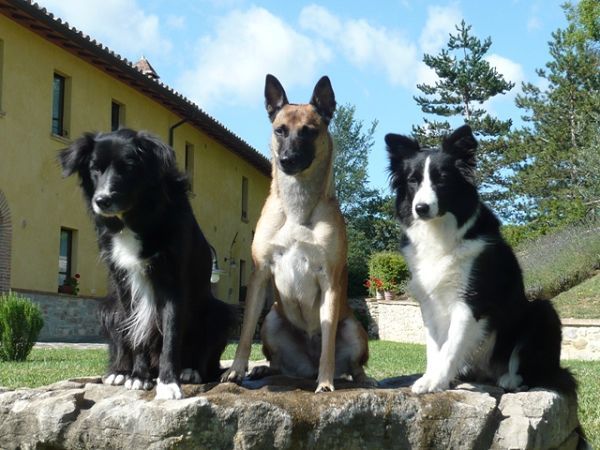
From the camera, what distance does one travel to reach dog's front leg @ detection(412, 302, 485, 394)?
4500 millimetres

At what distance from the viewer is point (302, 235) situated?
467 cm

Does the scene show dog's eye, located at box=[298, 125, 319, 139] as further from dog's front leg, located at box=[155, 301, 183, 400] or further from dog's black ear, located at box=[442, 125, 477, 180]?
dog's front leg, located at box=[155, 301, 183, 400]

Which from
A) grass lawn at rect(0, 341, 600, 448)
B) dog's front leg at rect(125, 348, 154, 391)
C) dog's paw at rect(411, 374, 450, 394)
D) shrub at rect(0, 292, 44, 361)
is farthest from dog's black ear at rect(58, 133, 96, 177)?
shrub at rect(0, 292, 44, 361)

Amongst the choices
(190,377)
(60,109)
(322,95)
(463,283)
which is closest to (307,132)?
(322,95)

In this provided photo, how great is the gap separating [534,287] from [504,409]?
18194 millimetres

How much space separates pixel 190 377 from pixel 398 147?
1940mm

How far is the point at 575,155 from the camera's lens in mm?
34688

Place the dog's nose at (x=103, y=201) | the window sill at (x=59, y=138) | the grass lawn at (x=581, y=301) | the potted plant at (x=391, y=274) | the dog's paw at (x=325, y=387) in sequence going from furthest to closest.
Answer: the potted plant at (x=391, y=274) < the window sill at (x=59, y=138) < the grass lawn at (x=581, y=301) < the dog's paw at (x=325, y=387) < the dog's nose at (x=103, y=201)

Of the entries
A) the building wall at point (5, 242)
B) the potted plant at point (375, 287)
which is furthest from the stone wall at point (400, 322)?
the building wall at point (5, 242)

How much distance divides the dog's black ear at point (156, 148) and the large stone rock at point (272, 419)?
1.28m

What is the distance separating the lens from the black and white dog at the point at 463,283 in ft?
15.0

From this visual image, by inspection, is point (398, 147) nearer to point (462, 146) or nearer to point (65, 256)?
point (462, 146)

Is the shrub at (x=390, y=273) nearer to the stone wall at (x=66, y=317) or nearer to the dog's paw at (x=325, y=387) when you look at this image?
the stone wall at (x=66, y=317)

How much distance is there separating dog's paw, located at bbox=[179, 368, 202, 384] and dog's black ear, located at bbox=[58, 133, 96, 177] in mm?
1354
